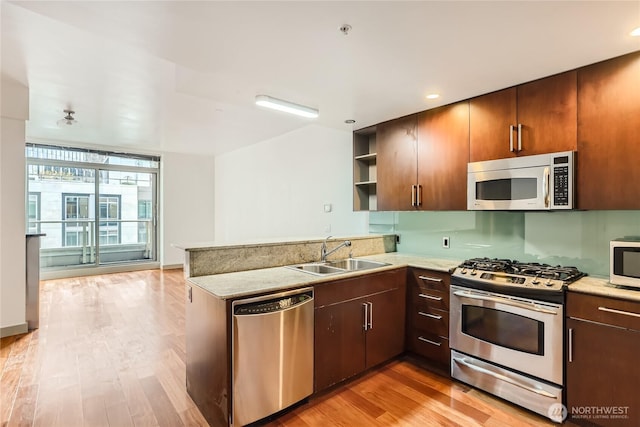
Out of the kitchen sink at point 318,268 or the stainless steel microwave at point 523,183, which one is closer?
the stainless steel microwave at point 523,183

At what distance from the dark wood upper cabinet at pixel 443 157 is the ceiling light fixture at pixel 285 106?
1122mm

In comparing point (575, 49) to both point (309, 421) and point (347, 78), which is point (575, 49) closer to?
point (347, 78)

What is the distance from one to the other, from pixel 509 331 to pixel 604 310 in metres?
0.59

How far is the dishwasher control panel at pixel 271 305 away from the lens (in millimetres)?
1898

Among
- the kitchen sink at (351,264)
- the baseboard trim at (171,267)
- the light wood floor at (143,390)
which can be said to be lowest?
the light wood floor at (143,390)

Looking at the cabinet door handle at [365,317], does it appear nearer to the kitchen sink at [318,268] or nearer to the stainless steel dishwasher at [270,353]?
the kitchen sink at [318,268]

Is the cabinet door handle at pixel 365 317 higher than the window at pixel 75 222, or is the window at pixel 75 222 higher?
the window at pixel 75 222

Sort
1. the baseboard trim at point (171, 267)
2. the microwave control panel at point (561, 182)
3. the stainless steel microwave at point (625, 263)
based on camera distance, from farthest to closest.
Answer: the baseboard trim at point (171, 267) < the microwave control panel at point (561, 182) < the stainless steel microwave at point (625, 263)

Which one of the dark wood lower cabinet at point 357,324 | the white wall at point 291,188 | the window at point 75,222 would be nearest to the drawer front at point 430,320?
the dark wood lower cabinet at point 357,324

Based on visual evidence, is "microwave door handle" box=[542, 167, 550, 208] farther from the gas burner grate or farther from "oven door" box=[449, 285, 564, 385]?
"oven door" box=[449, 285, 564, 385]

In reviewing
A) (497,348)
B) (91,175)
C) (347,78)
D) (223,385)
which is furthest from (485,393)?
(91,175)

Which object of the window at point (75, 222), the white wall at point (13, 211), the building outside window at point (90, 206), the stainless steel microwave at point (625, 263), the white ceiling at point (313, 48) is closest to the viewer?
the white ceiling at point (313, 48)

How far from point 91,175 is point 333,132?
5.44m

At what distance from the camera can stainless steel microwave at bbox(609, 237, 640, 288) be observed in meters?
1.95
